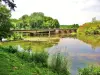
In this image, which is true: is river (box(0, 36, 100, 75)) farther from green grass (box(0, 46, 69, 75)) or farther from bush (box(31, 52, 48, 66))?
green grass (box(0, 46, 69, 75))

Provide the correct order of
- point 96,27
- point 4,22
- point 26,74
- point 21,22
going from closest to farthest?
point 26,74, point 4,22, point 96,27, point 21,22

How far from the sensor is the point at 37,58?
46.6 ft

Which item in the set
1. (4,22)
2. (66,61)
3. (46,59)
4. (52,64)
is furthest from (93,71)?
(4,22)

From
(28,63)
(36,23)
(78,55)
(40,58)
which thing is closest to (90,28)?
(36,23)

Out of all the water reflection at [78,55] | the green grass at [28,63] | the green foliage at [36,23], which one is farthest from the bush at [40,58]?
the green foliage at [36,23]

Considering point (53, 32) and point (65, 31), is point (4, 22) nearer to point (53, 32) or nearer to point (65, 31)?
point (53, 32)

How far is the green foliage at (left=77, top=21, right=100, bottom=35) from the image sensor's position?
250 feet

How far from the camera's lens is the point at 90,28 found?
253 feet

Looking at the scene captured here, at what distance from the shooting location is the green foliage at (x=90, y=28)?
76.2 m

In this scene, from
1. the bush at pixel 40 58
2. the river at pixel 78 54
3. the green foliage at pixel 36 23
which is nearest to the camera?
the bush at pixel 40 58

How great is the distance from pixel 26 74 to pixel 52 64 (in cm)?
310

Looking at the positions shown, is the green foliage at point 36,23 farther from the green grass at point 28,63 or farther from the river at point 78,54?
the green grass at point 28,63

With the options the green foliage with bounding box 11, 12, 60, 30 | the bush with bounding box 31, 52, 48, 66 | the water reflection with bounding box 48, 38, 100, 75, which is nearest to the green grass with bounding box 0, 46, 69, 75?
the bush with bounding box 31, 52, 48, 66

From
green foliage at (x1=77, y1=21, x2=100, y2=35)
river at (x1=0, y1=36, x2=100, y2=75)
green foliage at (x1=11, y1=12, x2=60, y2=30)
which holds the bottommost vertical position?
river at (x1=0, y1=36, x2=100, y2=75)
